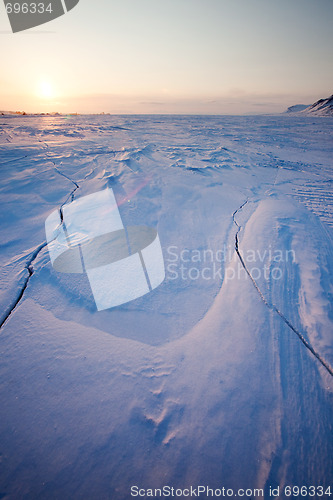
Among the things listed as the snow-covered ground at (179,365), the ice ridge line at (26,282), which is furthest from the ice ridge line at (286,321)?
the ice ridge line at (26,282)

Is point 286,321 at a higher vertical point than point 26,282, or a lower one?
lower

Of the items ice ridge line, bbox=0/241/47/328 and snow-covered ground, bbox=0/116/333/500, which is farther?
ice ridge line, bbox=0/241/47/328

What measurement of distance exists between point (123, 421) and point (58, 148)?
Answer: 5.89 m

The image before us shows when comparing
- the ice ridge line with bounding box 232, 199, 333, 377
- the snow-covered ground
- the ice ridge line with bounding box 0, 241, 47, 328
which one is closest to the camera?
the snow-covered ground

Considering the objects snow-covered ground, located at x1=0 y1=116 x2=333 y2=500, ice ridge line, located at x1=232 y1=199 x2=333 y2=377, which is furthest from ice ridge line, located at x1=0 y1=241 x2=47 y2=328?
ice ridge line, located at x1=232 y1=199 x2=333 y2=377

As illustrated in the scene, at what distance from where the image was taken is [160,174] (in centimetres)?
342

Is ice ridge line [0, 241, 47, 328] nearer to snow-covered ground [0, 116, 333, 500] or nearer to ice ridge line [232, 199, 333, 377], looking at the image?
snow-covered ground [0, 116, 333, 500]

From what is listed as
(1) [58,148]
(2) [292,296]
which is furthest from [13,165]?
(2) [292,296]

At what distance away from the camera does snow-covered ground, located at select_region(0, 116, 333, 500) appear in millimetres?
860

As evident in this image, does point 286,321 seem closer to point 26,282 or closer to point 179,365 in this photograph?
point 179,365

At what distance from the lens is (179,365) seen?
3.86ft

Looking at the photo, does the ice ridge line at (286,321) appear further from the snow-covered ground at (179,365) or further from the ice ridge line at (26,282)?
the ice ridge line at (26,282)

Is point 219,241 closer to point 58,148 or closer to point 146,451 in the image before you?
point 146,451

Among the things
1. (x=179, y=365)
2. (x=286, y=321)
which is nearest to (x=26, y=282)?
(x=179, y=365)
